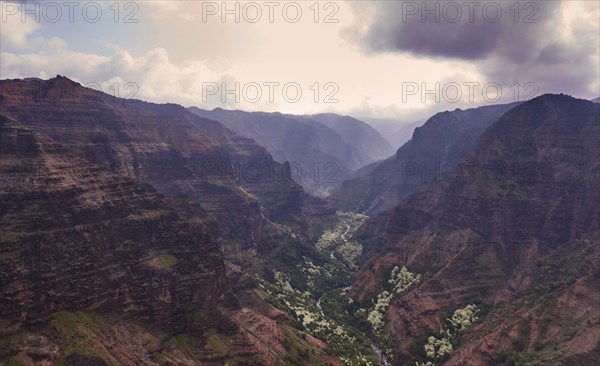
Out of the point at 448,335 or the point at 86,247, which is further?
the point at 448,335

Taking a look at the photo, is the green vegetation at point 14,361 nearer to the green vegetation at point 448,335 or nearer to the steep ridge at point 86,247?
the steep ridge at point 86,247

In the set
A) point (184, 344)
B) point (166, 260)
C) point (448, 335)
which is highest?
point (166, 260)

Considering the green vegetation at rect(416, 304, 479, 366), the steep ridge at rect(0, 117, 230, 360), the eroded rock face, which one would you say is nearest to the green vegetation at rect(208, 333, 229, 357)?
the steep ridge at rect(0, 117, 230, 360)

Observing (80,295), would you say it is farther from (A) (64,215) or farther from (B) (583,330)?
(B) (583,330)

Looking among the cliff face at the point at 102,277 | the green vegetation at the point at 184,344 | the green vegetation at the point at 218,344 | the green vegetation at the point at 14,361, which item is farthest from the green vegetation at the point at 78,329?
the green vegetation at the point at 218,344

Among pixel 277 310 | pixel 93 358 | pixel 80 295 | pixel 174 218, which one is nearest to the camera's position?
pixel 93 358

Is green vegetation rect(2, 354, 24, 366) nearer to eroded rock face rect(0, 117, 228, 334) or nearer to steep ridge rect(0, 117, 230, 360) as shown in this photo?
steep ridge rect(0, 117, 230, 360)

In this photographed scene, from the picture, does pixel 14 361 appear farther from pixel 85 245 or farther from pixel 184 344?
pixel 184 344

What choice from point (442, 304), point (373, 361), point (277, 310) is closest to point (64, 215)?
point (277, 310)

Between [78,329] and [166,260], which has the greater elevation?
[166,260]

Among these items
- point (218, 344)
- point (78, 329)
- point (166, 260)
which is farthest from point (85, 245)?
point (218, 344)

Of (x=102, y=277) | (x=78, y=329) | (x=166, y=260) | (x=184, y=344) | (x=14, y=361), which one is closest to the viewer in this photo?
(x=14, y=361)
